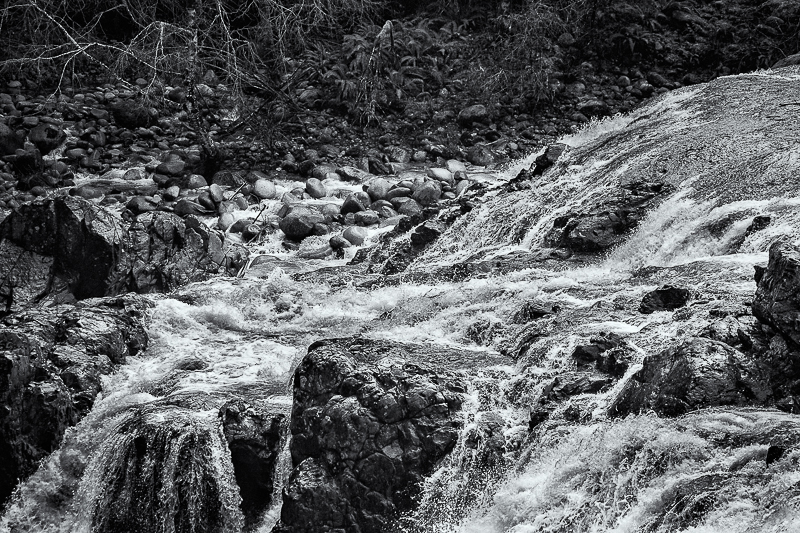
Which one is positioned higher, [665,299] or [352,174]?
[665,299]

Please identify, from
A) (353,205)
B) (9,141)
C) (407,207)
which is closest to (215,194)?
(353,205)

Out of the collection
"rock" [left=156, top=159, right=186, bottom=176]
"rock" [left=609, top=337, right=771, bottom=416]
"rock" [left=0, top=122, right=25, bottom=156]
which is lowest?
"rock" [left=156, top=159, right=186, bottom=176]

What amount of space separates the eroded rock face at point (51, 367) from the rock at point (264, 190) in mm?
4447

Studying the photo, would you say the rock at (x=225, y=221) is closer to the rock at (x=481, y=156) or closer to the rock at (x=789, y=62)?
the rock at (x=481, y=156)

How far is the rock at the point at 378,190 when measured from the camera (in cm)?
1094

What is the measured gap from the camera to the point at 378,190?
10953 millimetres

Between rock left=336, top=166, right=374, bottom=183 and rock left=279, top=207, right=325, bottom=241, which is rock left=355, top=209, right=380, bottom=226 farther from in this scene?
rock left=336, top=166, right=374, bottom=183

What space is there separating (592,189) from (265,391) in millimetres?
4051

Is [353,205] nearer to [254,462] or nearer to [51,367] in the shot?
[51,367]

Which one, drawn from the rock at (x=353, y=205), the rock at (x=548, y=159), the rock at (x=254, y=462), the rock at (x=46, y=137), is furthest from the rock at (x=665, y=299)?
the rock at (x=46, y=137)

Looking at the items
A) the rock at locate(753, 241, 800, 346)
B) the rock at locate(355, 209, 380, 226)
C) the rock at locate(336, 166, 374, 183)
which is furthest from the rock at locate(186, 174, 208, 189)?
the rock at locate(753, 241, 800, 346)

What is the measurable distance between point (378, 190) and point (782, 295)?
692 cm

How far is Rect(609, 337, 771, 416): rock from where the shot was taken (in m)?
4.36

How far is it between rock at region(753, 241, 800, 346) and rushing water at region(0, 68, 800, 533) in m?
0.48
